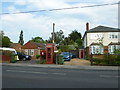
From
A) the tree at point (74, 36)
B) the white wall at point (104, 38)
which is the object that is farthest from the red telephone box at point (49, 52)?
the tree at point (74, 36)

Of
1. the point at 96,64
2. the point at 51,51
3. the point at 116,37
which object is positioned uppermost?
the point at 116,37

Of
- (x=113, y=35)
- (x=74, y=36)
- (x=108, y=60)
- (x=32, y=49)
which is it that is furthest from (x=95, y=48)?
(x=74, y=36)

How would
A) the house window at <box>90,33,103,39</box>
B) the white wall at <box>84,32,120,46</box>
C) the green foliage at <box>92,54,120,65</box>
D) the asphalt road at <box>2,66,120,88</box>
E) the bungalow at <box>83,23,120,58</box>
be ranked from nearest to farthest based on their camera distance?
the asphalt road at <box>2,66,120,88</box>
the green foliage at <box>92,54,120,65</box>
the bungalow at <box>83,23,120,58</box>
the house window at <box>90,33,103,39</box>
the white wall at <box>84,32,120,46</box>

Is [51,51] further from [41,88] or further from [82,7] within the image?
[41,88]

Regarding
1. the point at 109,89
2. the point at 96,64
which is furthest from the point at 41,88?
the point at 96,64

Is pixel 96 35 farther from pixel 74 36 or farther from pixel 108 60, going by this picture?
pixel 74 36

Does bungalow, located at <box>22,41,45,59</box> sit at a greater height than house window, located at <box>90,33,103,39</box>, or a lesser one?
lesser

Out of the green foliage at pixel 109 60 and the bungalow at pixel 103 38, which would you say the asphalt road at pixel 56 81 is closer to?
the green foliage at pixel 109 60

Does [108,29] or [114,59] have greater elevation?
[108,29]

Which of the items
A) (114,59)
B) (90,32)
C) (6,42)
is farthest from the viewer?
(6,42)

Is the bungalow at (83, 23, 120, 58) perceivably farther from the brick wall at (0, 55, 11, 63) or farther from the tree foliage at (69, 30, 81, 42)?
the tree foliage at (69, 30, 81, 42)

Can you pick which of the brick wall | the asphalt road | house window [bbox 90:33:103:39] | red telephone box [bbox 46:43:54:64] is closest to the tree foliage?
house window [bbox 90:33:103:39]

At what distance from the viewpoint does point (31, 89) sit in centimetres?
762

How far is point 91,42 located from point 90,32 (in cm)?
216
